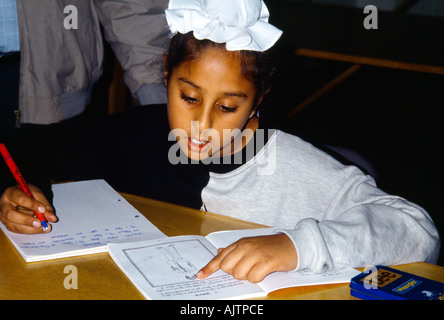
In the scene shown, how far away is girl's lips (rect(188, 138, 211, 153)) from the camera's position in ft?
4.13

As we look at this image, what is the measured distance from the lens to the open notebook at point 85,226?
3.28 feet

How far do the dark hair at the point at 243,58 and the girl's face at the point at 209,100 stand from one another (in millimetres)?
13

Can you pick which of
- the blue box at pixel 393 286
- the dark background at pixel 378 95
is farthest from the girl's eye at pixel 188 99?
the dark background at pixel 378 95

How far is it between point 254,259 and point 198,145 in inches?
15.7

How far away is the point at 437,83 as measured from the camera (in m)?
5.52

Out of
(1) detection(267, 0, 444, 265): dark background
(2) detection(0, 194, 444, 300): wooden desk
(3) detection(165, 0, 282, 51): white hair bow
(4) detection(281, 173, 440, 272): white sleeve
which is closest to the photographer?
(2) detection(0, 194, 444, 300): wooden desk

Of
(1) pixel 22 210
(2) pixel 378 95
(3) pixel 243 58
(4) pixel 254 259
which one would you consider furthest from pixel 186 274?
(2) pixel 378 95

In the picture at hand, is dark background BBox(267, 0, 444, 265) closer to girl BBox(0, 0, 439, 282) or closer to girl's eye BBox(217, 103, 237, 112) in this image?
girl BBox(0, 0, 439, 282)

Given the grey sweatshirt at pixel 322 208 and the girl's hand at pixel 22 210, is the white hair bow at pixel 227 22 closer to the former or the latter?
the grey sweatshirt at pixel 322 208

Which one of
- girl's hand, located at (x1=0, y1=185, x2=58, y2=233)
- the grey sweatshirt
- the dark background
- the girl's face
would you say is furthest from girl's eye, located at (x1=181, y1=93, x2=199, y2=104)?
the dark background

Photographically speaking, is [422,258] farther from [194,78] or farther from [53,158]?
[53,158]

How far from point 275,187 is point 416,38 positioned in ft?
7.24

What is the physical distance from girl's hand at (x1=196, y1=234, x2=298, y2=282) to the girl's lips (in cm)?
34

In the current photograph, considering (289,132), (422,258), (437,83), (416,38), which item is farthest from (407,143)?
(422,258)
